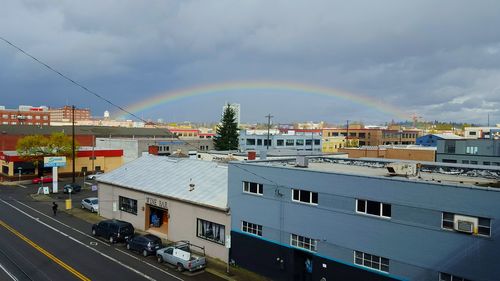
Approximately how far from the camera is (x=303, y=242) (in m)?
22.3

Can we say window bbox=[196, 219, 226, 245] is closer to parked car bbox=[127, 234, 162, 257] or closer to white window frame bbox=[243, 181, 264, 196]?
parked car bbox=[127, 234, 162, 257]

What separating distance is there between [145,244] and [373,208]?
16653mm

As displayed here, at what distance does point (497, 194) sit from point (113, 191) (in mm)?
32420

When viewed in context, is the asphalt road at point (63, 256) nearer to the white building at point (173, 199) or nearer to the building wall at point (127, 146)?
the white building at point (173, 199)

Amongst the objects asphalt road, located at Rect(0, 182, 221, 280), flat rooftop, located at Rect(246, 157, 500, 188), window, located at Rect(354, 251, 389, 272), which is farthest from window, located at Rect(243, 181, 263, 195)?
window, located at Rect(354, 251, 389, 272)

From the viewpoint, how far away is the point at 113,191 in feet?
123

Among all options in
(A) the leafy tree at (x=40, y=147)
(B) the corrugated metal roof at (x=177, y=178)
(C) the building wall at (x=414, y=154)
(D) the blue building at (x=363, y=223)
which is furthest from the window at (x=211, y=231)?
(C) the building wall at (x=414, y=154)

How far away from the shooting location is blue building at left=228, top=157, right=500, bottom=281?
16078 mm

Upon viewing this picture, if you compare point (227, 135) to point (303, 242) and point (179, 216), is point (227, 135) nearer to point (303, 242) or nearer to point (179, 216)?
point (179, 216)

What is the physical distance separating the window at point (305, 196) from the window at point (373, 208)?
9.08 ft

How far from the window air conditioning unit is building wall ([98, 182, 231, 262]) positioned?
14413 millimetres

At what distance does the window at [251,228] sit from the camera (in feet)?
80.9

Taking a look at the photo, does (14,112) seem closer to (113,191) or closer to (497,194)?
(113,191)

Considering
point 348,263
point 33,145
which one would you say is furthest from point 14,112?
point 348,263
